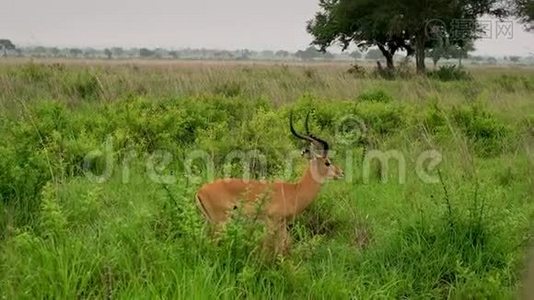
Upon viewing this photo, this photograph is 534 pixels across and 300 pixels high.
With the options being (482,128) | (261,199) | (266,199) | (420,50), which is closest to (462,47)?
(420,50)

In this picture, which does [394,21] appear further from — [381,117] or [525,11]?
[381,117]

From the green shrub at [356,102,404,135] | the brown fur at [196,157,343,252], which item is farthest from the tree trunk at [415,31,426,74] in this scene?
the brown fur at [196,157,343,252]

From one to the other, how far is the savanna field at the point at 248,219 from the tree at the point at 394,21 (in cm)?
1774

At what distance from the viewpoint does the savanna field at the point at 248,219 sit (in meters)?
3.12

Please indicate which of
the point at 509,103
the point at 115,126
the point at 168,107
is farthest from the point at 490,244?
the point at 509,103

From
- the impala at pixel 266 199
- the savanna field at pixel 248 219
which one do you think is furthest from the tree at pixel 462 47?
the impala at pixel 266 199

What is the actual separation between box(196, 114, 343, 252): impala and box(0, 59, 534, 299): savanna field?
0.12m

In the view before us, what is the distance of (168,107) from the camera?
879cm

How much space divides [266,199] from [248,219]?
20 cm

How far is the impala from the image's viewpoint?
3.59 meters

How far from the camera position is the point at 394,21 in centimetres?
2459

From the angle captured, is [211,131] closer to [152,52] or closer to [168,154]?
[168,154]

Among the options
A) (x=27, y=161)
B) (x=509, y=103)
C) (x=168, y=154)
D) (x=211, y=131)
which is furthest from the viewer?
(x=509, y=103)

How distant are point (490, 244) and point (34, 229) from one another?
3.07 metres
